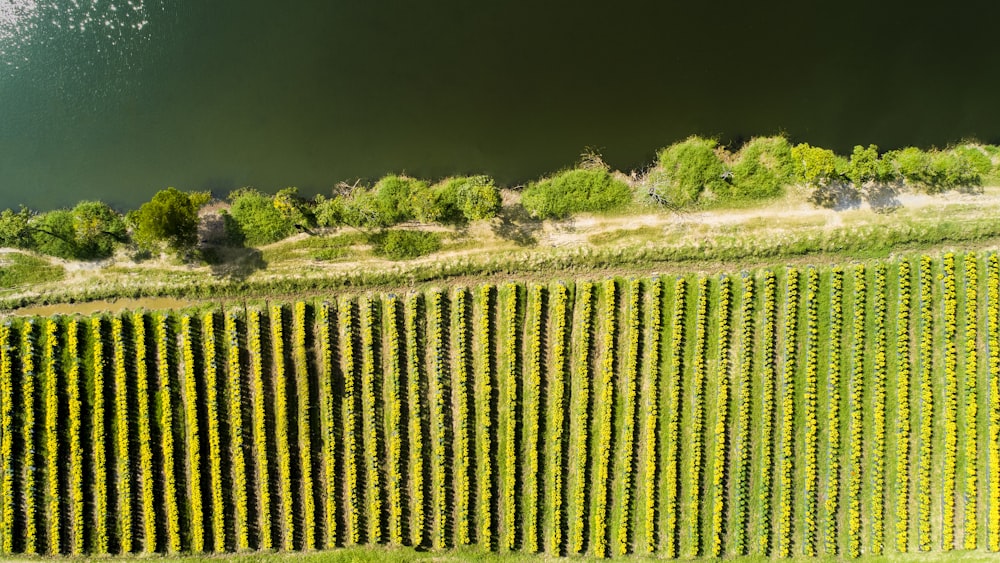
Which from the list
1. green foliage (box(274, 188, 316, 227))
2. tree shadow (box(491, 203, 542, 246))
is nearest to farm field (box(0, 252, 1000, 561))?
tree shadow (box(491, 203, 542, 246))

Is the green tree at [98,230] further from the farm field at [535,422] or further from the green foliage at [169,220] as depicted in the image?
the farm field at [535,422]

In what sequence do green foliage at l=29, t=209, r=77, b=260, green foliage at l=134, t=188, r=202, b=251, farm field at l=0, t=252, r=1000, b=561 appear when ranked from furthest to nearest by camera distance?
green foliage at l=29, t=209, r=77, b=260
farm field at l=0, t=252, r=1000, b=561
green foliage at l=134, t=188, r=202, b=251

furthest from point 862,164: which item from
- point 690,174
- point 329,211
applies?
point 329,211

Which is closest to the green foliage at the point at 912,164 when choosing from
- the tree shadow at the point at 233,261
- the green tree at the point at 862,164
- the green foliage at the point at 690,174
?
the green tree at the point at 862,164

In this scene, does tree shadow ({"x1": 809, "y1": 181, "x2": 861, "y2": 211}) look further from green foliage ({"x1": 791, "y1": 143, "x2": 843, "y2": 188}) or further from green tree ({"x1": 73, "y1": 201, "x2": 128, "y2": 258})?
green tree ({"x1": 73, "y1": 201, "x2": 128, "y2": 258})

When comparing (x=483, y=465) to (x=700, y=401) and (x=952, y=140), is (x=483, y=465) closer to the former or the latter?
(x=700, y=401)

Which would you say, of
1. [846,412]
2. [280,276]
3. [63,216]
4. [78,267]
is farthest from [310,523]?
[846,412]
